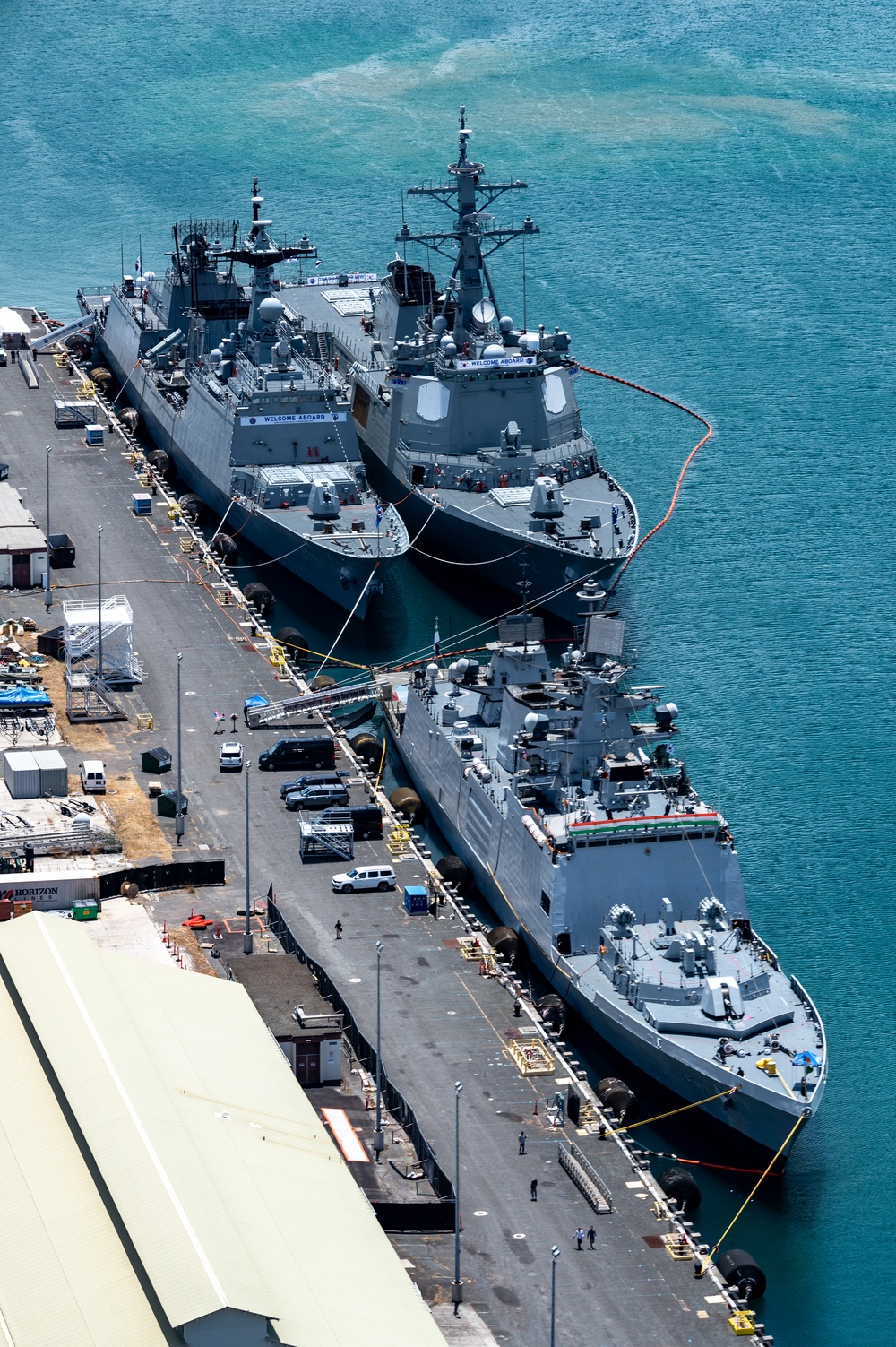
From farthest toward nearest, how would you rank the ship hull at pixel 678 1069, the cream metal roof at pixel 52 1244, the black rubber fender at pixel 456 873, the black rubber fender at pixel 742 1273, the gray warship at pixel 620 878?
1. the black rubber fender at pixel 456 873
2. the gray warship at pixel 620 878
3. the ship hull at pixel 678 1069
4. the black rubber fender at pixel 742 1273
5. the cream metal roof at pixel 52 1244

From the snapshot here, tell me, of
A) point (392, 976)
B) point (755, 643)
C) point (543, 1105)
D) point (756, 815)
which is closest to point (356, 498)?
point (755, 643)

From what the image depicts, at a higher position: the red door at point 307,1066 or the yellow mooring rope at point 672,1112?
the red door at point 307,1066

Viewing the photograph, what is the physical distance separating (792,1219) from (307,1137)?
17.8 m

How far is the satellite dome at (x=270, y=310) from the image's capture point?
149 meters

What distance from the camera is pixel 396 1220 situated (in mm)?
80250

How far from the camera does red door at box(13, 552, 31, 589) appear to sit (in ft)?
435

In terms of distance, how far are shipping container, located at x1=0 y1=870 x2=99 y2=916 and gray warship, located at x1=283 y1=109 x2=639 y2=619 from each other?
3740 centimetres

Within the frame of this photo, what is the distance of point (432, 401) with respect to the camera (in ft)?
467

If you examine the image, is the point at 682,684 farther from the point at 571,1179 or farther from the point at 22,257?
the point at 22,257

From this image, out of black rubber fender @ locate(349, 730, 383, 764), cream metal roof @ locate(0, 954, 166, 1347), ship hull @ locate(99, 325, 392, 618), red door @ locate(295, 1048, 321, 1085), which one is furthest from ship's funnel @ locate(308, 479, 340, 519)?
cream metal roof @ locate(0, 954, 166, 1347)

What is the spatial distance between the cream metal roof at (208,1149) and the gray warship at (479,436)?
47891 millimetres

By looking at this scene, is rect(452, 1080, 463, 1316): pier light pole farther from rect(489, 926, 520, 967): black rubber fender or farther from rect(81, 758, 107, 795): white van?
rect(81, 758, 107, 795): white van

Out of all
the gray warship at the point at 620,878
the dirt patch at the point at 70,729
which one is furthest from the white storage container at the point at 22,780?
the gray warship at the point at 620,878

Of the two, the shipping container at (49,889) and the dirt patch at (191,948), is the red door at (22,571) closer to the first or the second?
the shipping container at (49,889)
